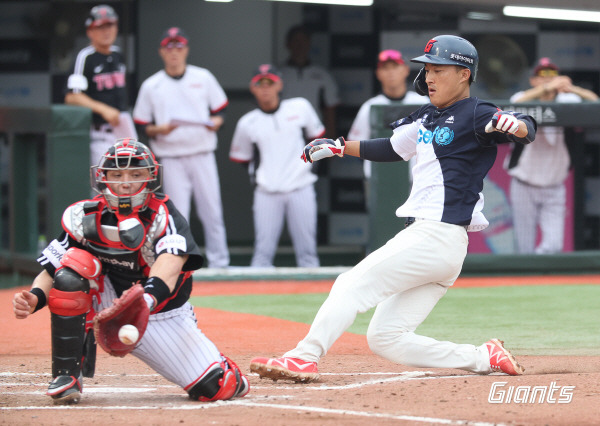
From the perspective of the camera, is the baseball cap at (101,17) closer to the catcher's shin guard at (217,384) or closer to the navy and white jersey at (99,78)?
the navy and white jersey at (99,78)

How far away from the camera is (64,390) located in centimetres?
376

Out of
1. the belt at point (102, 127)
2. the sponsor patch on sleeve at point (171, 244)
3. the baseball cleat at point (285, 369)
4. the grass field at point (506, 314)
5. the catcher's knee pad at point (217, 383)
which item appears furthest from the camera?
the belt at point (102, 127)

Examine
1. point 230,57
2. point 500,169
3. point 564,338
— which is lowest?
point 564,338

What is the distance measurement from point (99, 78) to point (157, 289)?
4.56 m

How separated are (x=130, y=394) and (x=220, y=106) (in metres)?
4.43

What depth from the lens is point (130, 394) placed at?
4.09 m

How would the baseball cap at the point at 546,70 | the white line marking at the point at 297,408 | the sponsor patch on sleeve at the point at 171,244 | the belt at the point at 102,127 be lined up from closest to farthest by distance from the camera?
1. the white line marking at the point at 297,408
2. the sponsor patch on sleeve at the point at 171,244
3. the belt at the point at 102,127
4. the baseball cap at the point at 546,70

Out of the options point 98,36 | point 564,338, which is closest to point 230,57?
point 98,36

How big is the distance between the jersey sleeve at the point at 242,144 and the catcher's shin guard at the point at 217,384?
4.71 metres

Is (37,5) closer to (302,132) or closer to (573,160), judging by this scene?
(302,132)

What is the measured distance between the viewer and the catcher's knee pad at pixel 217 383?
386 cm

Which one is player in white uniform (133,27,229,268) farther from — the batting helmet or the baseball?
the baseball

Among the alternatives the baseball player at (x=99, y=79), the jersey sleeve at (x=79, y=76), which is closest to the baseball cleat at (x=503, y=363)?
the baseball player at (x=99, y=79)

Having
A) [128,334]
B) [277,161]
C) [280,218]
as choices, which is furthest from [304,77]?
[128,334]
